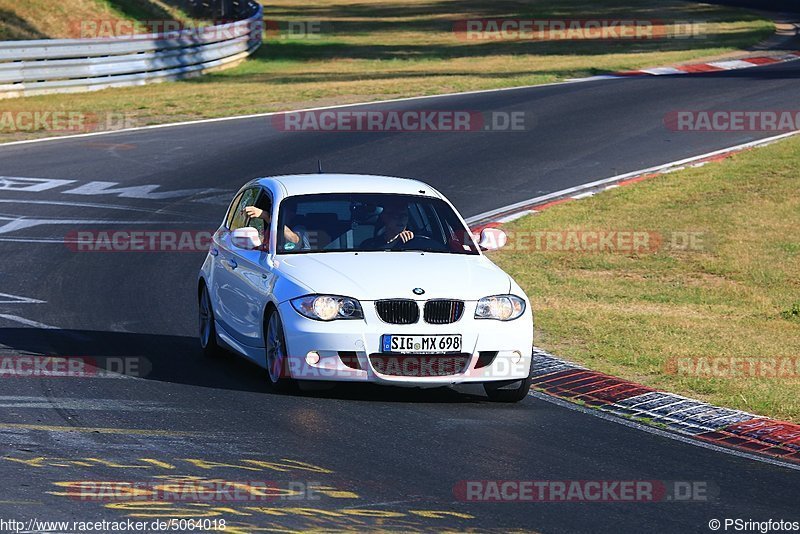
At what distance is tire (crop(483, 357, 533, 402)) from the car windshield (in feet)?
4.35

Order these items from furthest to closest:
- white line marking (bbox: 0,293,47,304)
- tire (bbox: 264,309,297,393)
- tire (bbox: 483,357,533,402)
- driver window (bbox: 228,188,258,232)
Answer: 1. white line marking (bbox: 0,293,47,304)
2. driver window (bbox: 228,188,258,232)
3. tire (bbox: 483,357,533,402)
4. tire (bbox: 264,309,297,393)

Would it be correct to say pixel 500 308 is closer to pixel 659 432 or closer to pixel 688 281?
pixel 659 432

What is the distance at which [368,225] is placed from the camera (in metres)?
11.3

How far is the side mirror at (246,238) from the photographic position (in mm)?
10969

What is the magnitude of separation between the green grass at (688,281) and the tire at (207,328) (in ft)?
9.51

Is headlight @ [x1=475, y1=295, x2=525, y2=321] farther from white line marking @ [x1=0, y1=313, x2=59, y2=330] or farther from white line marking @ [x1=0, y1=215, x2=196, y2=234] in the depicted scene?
white line marking @ [x1=0, y1=215, x2=196, y2=234]

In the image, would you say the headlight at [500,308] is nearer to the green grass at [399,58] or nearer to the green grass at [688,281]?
the green grass at [688,281]

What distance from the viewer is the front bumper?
32.7 ft

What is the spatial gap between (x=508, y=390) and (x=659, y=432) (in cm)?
126

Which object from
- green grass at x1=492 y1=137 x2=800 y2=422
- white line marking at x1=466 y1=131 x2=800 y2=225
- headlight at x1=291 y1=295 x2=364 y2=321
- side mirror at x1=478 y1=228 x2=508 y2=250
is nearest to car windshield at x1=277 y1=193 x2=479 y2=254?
side mirror at x1=478 y1=228 x2=508 y2=250

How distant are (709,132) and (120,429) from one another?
19116 mm

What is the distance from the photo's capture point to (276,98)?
101 ft

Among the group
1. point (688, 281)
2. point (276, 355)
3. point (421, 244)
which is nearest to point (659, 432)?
point (421, 244)

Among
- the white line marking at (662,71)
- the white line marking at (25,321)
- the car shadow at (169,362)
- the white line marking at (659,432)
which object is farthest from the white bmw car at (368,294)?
the white line marking at (662,71)
